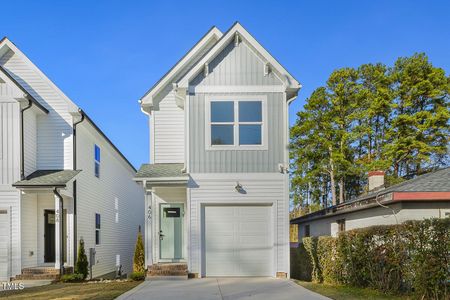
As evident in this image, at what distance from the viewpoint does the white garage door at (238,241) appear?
12.9 m

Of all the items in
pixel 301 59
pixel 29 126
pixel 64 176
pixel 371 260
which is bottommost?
pixel 371 260

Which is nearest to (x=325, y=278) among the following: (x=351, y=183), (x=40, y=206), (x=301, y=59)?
(x=40, y=206)

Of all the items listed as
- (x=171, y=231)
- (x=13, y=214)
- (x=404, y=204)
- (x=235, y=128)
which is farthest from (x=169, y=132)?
(x=404, y=204)

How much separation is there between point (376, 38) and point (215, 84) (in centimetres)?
1692

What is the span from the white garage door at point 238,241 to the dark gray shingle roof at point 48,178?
500 cm

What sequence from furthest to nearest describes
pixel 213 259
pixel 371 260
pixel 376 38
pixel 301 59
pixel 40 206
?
pixel 376 38, pixel 301 59, pixel 40 206, pixel 213 259, pixel 371 260

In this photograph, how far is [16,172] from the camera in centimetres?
1406

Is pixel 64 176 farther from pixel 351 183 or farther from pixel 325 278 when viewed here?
pixel 351 183

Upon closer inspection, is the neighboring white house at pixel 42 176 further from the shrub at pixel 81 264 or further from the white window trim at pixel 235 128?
the white window trim at pixel 235 128

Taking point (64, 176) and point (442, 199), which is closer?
point (442, 199)

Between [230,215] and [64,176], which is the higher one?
[64,176]

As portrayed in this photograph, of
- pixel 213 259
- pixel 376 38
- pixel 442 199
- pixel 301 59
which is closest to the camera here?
pixel 442 199

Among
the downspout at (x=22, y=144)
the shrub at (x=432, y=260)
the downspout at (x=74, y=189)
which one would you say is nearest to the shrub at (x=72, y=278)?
the downspout at (x=74, y=189)

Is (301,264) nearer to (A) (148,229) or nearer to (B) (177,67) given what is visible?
(A) (148,229)
